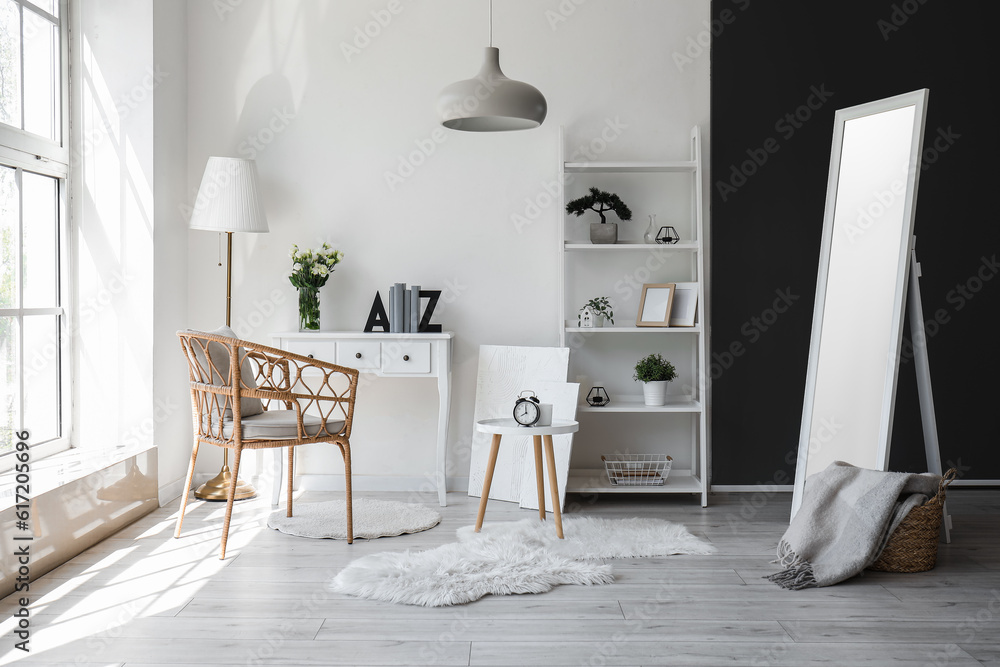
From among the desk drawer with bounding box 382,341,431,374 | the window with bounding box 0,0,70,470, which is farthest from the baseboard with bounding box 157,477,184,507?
the desk drawer with bounding box 382,341,431,374

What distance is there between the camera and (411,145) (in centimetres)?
425

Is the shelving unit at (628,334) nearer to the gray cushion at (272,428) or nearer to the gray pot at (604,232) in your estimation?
the gray pot at (604,232)

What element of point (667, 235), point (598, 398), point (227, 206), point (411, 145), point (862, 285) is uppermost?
point (411, 145)

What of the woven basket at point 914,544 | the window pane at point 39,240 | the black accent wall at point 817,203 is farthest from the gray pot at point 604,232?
the window pane at point 39,240

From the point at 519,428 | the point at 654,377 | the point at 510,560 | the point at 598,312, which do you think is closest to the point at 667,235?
the point at 598,312

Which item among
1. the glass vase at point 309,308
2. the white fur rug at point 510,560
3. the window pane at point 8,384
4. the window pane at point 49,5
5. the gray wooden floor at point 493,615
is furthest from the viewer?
the glass vase at point 309,308

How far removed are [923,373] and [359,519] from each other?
2528mm

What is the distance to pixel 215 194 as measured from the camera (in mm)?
3910

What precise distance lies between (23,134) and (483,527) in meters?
2.59

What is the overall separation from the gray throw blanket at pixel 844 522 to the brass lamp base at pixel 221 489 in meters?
2.58

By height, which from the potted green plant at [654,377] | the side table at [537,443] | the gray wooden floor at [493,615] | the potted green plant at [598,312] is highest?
the potted green plant at [598,312]

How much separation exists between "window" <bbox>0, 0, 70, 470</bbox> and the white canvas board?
1.99 m

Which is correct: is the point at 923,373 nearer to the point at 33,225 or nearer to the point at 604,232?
the point at 604,232

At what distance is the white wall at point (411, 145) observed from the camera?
421cm
